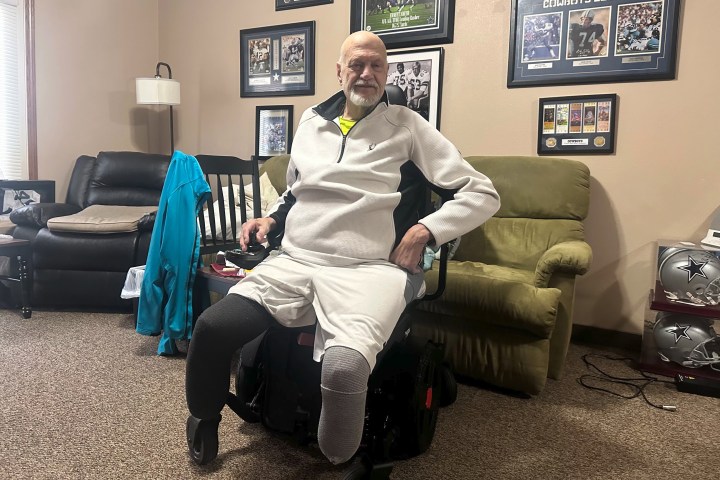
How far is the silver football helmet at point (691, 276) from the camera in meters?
1.99

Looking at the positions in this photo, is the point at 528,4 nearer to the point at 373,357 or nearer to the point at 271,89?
the point at 271,89

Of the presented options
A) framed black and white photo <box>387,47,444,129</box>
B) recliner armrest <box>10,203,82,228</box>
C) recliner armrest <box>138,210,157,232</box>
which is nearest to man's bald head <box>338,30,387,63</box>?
framed black and white photo <box>387,47,444,129</box>

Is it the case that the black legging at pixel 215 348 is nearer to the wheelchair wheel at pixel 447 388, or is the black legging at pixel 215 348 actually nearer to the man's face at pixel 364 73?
the man's face at pixel 364 73

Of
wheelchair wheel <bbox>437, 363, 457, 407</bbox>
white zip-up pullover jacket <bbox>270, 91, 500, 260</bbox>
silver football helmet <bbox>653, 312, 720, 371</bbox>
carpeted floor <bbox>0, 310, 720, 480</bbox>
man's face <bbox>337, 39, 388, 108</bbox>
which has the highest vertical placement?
man's face <bbox>337, 39, 388, 108</bbox>

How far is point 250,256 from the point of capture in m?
1.47

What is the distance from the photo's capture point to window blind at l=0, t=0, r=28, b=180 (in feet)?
11.0

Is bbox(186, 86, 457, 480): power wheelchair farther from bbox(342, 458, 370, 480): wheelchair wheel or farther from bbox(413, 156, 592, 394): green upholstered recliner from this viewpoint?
bbox(413, 156, 592, 394): green upholstered recliner

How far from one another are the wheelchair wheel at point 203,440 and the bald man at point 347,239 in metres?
0.01

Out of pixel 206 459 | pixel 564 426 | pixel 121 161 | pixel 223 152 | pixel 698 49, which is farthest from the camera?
pixel 223 152

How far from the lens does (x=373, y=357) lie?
112 centimetres

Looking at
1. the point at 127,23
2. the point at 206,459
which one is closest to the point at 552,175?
the point at 206,459

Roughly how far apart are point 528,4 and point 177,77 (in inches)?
109

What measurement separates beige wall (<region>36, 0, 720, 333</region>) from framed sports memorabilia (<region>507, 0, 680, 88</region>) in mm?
54

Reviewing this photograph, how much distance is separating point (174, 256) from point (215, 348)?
39.4 inches
